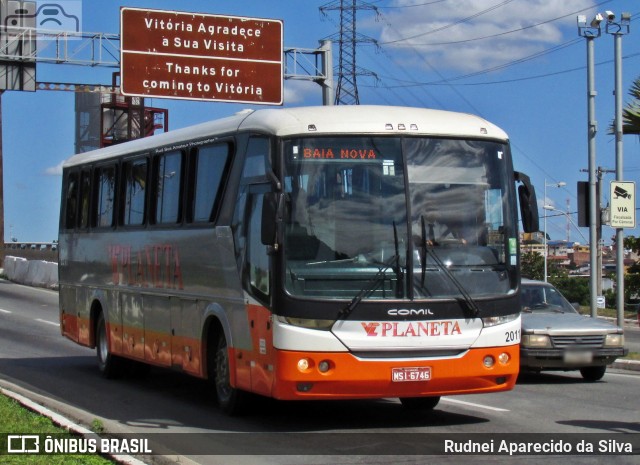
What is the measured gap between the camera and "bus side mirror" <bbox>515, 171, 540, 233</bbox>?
11695 millimetres

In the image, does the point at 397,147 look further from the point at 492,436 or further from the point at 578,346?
the point at 578,346

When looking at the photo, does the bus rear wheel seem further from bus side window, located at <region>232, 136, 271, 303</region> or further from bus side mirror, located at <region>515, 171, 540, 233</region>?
bus side mirror, located at <region>515, 171, 540, 233</region>

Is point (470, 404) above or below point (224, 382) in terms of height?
below

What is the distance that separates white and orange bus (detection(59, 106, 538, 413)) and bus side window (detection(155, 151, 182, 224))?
136cm

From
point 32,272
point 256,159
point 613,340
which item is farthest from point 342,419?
point 32,272

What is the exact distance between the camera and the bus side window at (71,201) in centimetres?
1900

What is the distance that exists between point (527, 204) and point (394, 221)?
1.64 metres

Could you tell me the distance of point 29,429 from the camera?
10.2 m

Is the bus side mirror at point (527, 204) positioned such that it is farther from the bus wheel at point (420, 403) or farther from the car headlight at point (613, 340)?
the car headlight at point (613, 340)

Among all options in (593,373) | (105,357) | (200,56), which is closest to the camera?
(593,373)

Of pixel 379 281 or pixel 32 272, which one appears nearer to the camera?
pixel 379 281

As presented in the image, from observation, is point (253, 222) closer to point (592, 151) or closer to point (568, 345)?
point (568, 345)

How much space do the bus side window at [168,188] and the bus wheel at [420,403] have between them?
3.68 metres

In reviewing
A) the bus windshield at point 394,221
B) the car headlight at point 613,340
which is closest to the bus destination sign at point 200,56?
the car headlight at point 613,340
